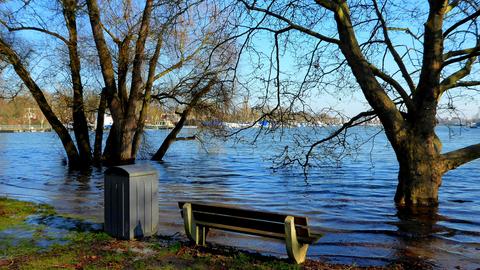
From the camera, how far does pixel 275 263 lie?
621cm

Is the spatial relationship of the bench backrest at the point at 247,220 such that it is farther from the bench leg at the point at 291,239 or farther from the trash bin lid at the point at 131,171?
the trash bin lid at the point at 131,171

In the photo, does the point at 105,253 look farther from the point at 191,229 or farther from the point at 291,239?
the point at 291,239

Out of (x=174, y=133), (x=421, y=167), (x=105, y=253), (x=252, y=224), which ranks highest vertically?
(x=174, y=133)

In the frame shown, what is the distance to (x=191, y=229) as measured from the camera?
714cm

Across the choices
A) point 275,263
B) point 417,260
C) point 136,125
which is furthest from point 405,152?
point 136,125

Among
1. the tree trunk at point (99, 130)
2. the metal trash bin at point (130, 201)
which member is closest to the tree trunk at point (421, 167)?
the metal trash bin at point (130, 201)

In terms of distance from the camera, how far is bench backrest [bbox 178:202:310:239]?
6285 mm

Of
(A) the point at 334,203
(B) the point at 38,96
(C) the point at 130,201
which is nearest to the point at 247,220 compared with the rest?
(C) the point at 130,201

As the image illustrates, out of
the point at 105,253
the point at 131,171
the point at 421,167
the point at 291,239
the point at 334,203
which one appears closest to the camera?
the point at 291,239

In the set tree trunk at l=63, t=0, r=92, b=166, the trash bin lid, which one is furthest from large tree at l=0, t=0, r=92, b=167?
the trash bin lid

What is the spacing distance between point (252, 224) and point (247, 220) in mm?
98

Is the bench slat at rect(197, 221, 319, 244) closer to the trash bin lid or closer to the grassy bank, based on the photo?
the grassy bank

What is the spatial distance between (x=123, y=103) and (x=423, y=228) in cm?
1913

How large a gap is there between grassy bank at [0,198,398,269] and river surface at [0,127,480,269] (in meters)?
1.45
